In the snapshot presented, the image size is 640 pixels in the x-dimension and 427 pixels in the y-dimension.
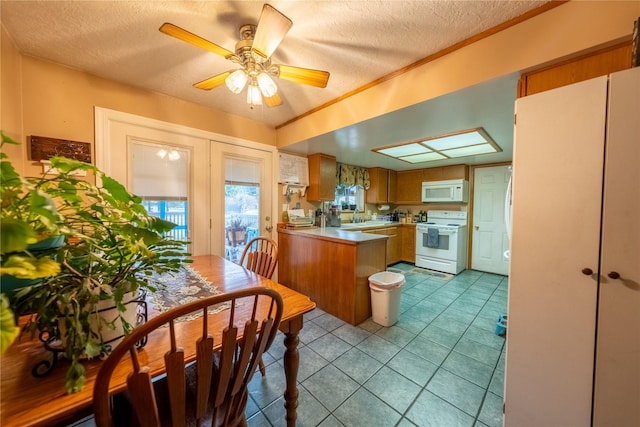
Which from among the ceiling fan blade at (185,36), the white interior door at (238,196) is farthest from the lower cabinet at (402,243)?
the ceiling fan blade at (185,36)

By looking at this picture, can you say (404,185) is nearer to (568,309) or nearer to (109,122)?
(568,309)

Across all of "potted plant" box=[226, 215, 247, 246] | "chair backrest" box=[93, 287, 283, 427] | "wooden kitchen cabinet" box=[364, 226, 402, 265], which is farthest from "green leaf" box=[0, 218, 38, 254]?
"wooden kitchen cabinet" box=[364, 226, 402, 265]

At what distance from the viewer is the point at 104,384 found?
1.79 feet

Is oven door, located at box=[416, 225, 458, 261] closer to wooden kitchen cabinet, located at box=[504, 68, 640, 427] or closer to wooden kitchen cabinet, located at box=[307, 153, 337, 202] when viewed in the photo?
wooden kitchen cabinet, located at box=[307, 153, 337, 202]

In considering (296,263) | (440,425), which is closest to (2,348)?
Result: (440,425)

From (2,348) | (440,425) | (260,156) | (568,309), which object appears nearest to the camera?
(2,348)

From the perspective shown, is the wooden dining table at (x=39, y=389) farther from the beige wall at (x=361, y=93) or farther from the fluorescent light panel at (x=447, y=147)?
the fluorescent light panel at (x=447, y=147)

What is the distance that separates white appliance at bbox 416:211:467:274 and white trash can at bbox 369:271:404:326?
80.6 inches

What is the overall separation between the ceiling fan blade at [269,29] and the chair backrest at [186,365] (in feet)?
3.82

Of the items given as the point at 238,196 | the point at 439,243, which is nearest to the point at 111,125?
the point at 238,196

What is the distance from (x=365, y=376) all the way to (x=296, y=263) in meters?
1.60

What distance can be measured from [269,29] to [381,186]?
13.0 feet

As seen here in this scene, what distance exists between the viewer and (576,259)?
1019mm

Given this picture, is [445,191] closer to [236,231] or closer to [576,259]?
[576,259]
